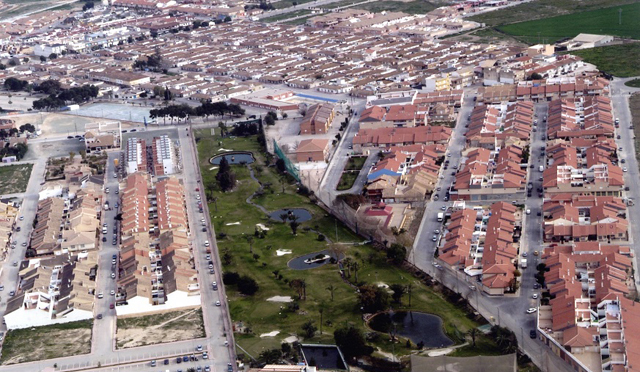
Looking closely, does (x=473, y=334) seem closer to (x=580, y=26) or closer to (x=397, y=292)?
(x=397, y=292)

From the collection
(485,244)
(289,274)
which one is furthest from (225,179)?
(485,244)

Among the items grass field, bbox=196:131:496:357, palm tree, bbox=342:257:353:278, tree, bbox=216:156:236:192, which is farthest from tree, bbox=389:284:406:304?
tree, bbox=216:156:236:192

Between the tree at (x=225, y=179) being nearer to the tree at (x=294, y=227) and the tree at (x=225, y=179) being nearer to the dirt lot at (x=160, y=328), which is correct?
the tree at (x=294, y=227)

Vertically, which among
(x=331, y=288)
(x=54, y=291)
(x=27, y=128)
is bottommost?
(x=331, y=288)

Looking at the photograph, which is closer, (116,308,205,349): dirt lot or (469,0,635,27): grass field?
(116,308,205,349): dirt lot

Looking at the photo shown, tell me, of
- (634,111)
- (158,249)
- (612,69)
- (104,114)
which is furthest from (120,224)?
(612,69)

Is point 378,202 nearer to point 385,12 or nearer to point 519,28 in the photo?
point 519,28

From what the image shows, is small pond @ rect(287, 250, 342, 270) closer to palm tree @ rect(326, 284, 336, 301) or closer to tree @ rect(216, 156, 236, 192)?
palm tree @ rect(326, 284, 336, 301)
